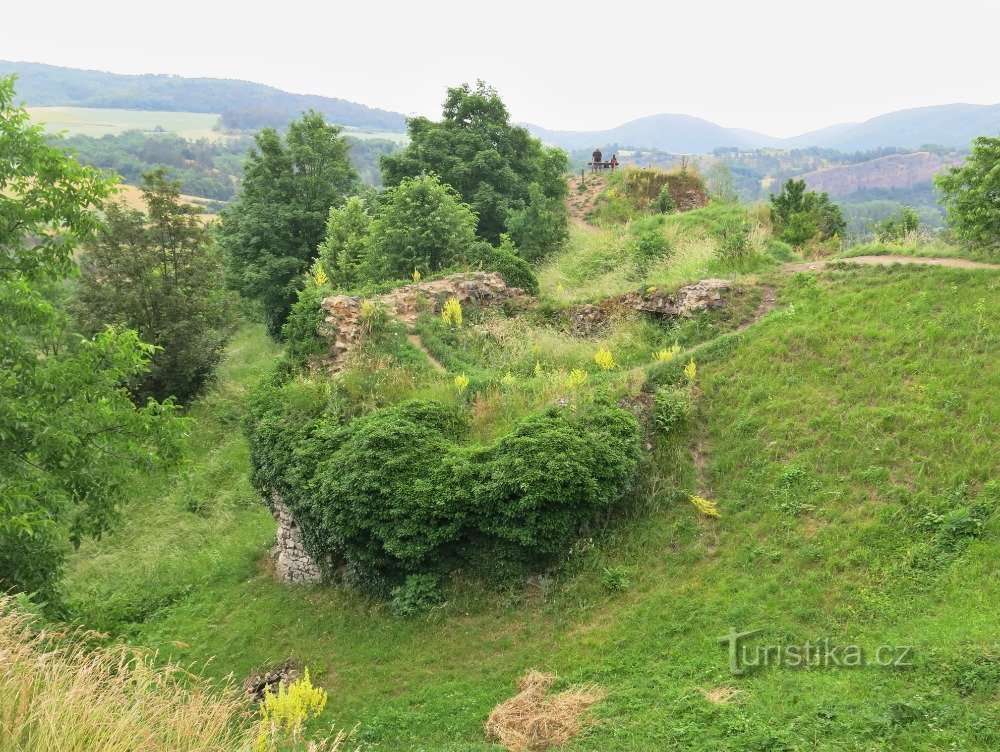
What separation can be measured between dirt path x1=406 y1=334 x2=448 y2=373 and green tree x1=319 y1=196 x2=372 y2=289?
4863 millimetres

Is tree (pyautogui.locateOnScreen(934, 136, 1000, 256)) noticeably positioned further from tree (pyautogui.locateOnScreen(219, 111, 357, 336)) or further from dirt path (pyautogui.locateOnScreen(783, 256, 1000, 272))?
tree (pyautogui.locateOnScreen(219, 111, 357, 336))

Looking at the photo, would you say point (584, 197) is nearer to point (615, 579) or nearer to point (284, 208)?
point (284, 208)

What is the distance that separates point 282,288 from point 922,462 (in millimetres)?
19652

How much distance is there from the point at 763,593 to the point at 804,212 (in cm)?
1423

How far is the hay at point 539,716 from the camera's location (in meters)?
5.94

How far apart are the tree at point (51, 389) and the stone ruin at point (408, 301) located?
4188 millimetres

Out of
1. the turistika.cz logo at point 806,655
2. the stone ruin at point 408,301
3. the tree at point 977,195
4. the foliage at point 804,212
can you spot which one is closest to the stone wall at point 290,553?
the stone ruin at point 408,301

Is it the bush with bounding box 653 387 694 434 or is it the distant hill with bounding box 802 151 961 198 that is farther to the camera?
the distant hill with bounding box 802 151 961 198

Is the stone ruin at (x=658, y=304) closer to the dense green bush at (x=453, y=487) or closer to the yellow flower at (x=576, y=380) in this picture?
the yellow flower at (x=576, y=380)

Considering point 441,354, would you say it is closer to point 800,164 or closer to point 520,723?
point 520,723

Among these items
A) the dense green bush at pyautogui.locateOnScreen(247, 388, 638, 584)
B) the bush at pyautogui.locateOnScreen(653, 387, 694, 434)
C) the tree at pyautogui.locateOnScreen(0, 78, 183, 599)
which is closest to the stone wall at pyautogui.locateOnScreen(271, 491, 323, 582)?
the dense green bush at pyautogui.locateOnScreen(247, 388, 638, 584)

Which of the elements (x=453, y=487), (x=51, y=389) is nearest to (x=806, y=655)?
(x=453, y=487)

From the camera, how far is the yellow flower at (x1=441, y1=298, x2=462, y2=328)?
12.7m

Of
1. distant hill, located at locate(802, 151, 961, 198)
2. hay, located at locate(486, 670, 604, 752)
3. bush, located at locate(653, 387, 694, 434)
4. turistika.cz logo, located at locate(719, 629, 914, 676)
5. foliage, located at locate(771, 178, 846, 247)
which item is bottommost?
hay, located at locate(486, 670, 604, 752)
